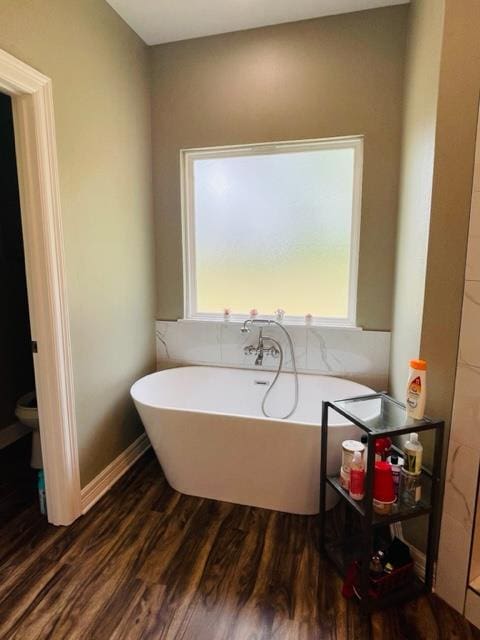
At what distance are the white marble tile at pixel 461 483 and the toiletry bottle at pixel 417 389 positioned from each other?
182 mm

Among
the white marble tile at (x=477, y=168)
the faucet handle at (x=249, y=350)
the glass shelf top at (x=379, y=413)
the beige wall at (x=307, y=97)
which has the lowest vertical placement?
the glass shelf top at (x=379, y=413)

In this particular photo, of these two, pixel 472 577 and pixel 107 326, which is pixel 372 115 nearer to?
pixel 107 326

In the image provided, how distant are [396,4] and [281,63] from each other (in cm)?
72

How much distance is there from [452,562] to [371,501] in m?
0.50

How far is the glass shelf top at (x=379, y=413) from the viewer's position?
1457 mm

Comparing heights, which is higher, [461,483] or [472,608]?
[461,483]

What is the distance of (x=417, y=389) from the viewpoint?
1463 mm

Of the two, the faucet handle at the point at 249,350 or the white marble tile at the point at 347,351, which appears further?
the faucet handle at the point at 249,350

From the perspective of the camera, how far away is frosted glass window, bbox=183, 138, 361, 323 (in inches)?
97.3

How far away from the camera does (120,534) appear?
1.87 meters

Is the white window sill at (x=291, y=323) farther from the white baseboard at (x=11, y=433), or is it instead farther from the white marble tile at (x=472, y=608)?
the white baseboard at (x=11, y=433)

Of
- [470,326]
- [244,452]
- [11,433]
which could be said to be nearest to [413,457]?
[470,326]

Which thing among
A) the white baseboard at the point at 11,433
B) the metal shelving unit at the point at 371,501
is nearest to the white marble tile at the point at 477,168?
the metal shelving unit at the point at 371,501

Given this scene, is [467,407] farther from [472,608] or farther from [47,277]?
[47,277]
